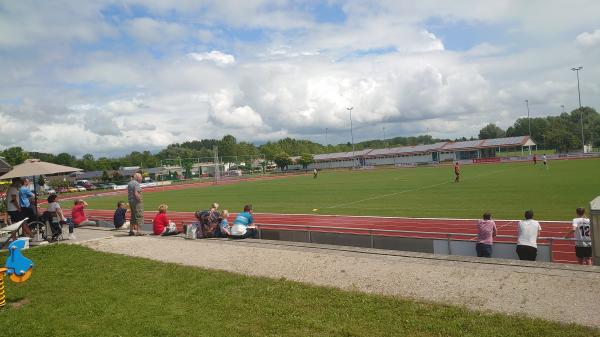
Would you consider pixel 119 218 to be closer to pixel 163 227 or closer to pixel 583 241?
pixel 163 227

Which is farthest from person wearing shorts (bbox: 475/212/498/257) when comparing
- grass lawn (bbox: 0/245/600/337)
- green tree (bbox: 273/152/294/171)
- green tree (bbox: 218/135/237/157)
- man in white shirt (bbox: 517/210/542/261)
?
green tree (bbox: 218/135/237/157)

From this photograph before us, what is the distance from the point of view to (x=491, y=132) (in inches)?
5728

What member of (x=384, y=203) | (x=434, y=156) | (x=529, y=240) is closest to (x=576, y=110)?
(x=434, y=156)

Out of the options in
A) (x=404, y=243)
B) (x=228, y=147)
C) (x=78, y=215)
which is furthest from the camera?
(x=228, y=147)

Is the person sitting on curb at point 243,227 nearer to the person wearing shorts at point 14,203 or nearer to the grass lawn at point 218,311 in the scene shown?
the grass lawn at point 218,311

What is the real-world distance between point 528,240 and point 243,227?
22.6ft

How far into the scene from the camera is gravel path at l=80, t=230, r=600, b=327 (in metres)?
5.80

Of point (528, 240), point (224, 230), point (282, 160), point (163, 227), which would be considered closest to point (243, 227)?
point (224, 230)

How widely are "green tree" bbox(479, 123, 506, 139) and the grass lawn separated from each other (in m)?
149

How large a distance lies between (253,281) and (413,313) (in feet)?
9.53

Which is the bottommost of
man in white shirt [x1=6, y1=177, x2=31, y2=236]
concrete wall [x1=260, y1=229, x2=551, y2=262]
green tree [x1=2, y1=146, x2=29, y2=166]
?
concrete wall [x1=260, y1=229, x2=551, y2=262]

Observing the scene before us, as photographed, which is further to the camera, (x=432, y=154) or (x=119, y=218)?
(x=432, y=154)

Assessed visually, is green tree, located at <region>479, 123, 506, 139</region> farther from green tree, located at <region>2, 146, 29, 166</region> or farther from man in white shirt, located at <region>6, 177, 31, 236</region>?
man in white shirt, located at <region>6, 177, 31, 236</region>

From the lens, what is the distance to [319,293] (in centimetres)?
675
